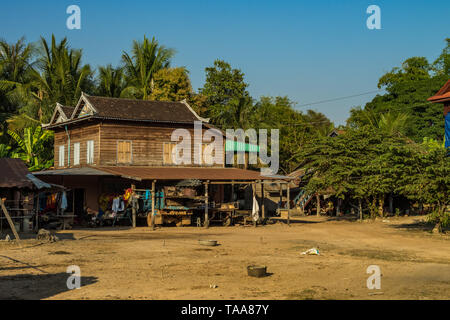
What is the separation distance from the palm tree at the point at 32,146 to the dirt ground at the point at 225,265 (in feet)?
50.7

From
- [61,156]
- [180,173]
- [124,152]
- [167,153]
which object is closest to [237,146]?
[167,153]

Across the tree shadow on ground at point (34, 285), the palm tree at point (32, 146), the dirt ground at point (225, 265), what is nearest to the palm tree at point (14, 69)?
the palm tree at point (32, 146)

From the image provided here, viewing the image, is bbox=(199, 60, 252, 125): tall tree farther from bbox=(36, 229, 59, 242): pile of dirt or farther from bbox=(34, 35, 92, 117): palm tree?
bbox=(36, 229, 59, 242): pile of dirt

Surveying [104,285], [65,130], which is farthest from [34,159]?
[104,285]

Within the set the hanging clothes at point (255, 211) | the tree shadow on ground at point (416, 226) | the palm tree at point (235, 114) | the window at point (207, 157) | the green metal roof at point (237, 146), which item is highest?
the palm tree at point (235, 114)

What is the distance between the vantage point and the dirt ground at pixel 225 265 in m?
11.4

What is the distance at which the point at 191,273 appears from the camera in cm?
1385

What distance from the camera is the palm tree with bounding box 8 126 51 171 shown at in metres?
38.5

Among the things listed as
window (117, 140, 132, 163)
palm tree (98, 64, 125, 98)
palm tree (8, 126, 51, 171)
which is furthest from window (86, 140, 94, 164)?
palm tree (98, 64, 125, 98)

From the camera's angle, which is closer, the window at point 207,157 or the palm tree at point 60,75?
the window at point 207,157

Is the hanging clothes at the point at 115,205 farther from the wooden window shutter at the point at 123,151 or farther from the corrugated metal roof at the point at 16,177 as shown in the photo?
the corrugated metal roof at the point at 16,177

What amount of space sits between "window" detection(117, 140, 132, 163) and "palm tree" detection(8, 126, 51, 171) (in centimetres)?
965

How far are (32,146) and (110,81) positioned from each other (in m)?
11.9
